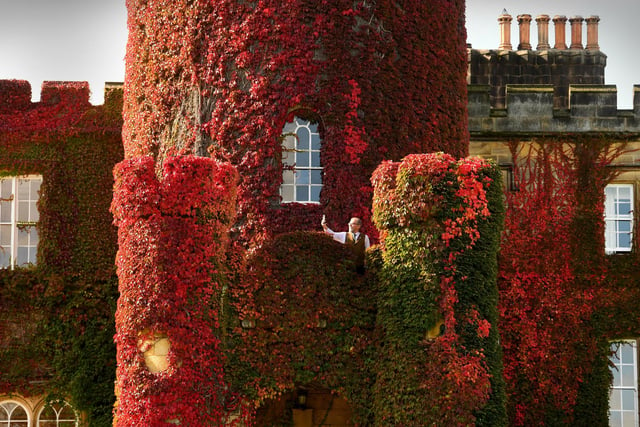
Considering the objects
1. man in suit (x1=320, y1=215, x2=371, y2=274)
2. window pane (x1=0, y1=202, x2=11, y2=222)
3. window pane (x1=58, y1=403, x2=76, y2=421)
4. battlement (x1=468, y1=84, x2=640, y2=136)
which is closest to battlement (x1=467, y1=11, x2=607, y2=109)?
battlement (x1=468, y1=84, x2=640, y2=136)

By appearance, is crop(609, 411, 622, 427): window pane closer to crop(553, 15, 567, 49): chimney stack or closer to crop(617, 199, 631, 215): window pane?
crop(617, 199, 631, 215): window pane

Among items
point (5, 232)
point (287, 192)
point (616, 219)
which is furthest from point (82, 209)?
point (616, 219)

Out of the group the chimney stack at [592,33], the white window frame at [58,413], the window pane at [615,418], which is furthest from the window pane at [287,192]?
the chimney stack at [592,33]

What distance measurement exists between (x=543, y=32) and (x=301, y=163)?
10.7m

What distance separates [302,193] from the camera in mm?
21609

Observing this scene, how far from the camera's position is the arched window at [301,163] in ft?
70.8

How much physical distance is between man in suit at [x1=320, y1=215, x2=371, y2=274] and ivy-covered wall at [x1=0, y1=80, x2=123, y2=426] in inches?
247

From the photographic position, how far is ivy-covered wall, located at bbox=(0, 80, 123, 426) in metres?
24.0

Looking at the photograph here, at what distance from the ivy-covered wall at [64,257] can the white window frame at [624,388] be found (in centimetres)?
1055

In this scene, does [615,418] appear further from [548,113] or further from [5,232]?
[5,232]

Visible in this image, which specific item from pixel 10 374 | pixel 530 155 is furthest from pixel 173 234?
pixel 530 155

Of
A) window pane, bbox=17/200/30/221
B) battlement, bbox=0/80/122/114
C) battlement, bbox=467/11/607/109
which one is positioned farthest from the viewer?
battlement, bbox=467/11/607/109

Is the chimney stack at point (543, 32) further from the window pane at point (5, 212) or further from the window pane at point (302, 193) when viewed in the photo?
the window pane at point (5, 212)

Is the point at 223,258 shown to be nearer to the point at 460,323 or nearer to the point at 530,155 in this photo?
the point at 460,323
